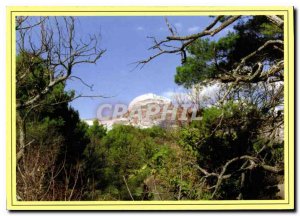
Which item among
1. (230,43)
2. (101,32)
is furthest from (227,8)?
(101,32)

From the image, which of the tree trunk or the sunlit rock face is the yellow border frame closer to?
the tree trunk

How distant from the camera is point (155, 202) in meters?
7.69

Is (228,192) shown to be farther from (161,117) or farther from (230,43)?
(230,43)

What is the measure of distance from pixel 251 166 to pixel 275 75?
91 cm

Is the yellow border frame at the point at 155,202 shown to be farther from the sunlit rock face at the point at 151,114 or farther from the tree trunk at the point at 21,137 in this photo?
the sunlit rock face at the point at 151,114

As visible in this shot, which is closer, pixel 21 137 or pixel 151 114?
pixel 21 137

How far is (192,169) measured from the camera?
26.3 feet

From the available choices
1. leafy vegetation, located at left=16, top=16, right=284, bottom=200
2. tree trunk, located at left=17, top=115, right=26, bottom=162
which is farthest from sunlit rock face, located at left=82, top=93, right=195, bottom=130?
tree trunk, located at left=17, top=115, right=26, bottom=162

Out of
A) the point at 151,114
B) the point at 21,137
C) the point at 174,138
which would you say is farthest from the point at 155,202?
the point at 21,137

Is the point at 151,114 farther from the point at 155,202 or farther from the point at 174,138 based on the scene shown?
the point at 155,202

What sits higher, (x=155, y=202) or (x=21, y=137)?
(x=21, y=137)

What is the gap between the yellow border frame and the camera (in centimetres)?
762

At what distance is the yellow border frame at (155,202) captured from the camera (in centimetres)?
762

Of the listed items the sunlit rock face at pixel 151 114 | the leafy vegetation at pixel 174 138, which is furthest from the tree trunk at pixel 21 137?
the sunlit rock face at pixel 151 114
